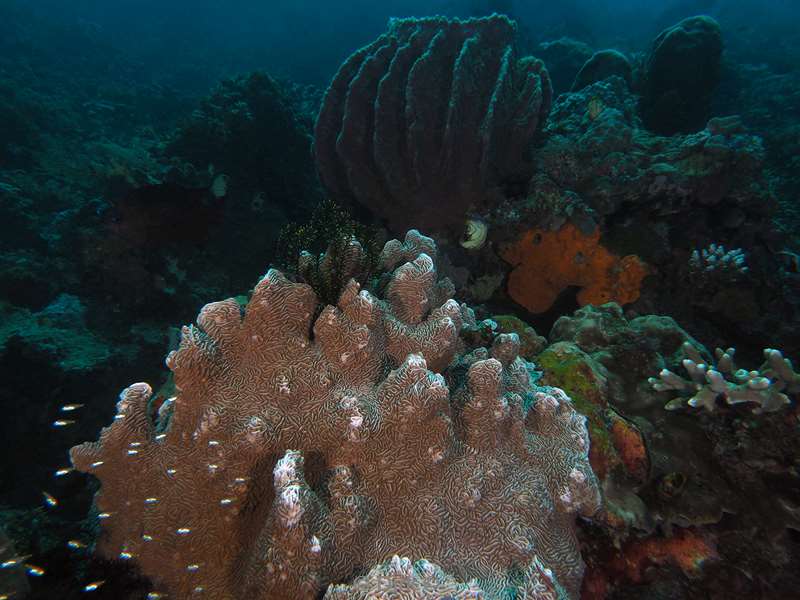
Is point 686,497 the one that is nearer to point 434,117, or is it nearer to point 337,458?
point 337,458

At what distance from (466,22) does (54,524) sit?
8344 millimetres

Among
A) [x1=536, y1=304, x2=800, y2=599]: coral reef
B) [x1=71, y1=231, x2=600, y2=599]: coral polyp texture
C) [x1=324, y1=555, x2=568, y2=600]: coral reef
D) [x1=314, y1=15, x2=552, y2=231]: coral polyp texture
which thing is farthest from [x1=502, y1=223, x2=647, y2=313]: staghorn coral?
[x1=324, y1=555, x2=568, y2=600]: coral reef

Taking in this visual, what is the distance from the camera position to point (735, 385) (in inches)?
124

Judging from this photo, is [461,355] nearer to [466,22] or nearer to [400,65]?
[400,65]

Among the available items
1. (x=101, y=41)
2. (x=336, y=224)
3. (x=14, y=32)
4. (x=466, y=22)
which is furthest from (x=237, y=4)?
(x=336, y=224)

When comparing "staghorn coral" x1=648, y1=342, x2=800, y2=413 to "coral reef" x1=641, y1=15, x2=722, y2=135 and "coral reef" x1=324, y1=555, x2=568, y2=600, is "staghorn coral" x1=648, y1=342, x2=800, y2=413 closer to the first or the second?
"coral reef" x1=324, y1=555, x2=568, y2=600

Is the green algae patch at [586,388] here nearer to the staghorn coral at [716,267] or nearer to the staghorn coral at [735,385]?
the staghorn coral at [735,385]

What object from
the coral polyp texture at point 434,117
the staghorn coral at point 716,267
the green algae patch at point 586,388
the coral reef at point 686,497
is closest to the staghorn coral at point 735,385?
the coral reef at point 686,497

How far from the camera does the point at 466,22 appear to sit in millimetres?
6773

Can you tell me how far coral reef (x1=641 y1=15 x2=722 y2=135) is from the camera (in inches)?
444

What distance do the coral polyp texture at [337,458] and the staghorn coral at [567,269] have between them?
4.05m

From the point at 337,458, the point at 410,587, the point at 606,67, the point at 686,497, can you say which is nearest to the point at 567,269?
the point at 686,497

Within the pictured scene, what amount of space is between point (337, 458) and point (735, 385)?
10.1 feet

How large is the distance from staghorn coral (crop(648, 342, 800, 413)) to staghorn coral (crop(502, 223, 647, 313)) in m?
2.92
